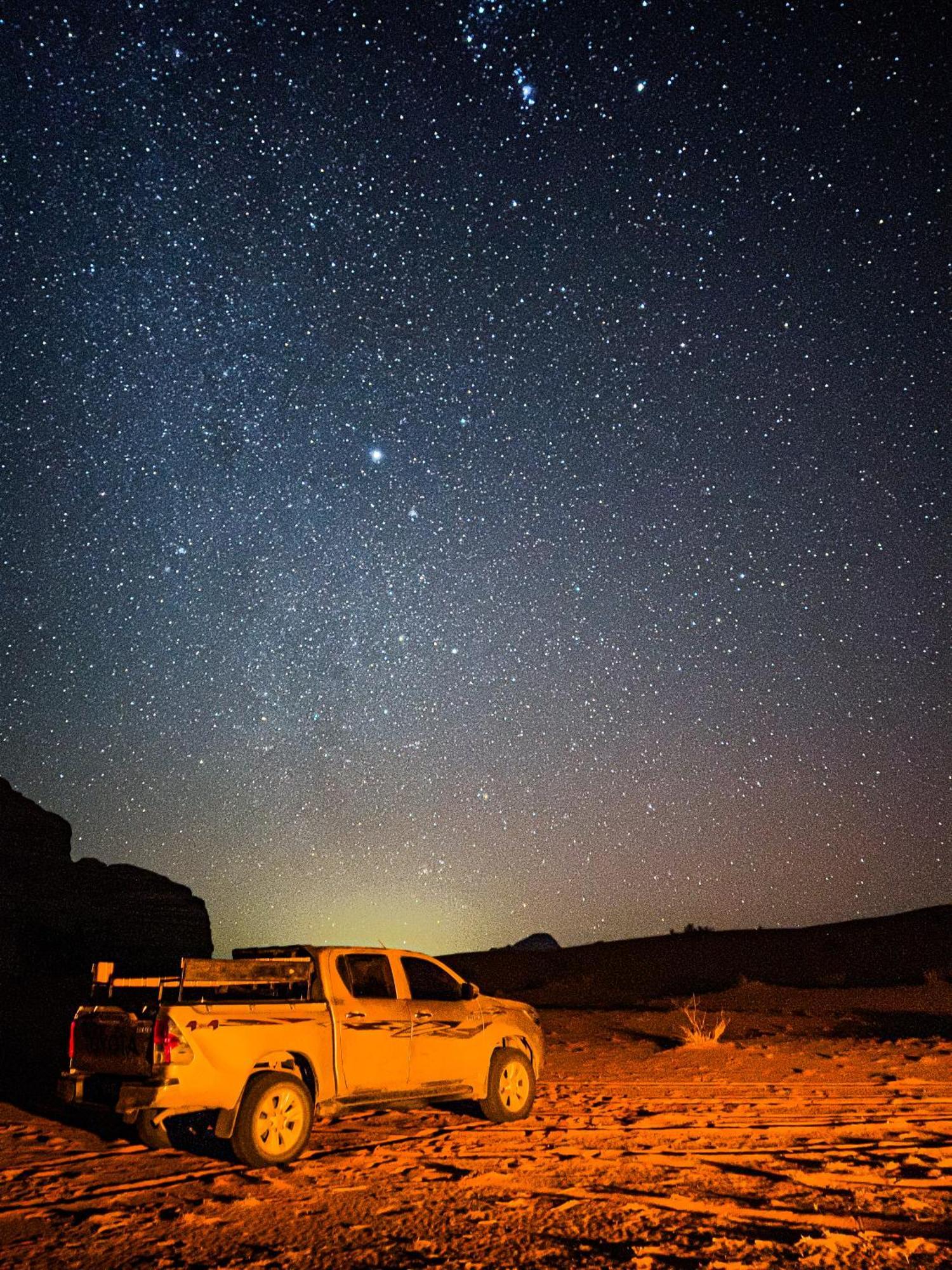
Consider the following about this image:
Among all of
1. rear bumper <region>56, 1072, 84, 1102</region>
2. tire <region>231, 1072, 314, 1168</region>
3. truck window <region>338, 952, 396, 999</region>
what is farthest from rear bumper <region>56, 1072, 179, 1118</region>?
truck window <region>338, 952, 396, 999</region>

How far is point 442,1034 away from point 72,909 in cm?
3078

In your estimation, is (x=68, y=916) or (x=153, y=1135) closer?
(x=153, y=1135)

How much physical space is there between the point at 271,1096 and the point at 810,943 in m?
36.7

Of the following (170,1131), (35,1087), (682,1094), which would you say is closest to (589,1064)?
(682,1094)

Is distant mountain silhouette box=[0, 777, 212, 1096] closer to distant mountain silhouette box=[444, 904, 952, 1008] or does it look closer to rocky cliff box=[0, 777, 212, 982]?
rocky cliff box=[0, 777, 212, 982]

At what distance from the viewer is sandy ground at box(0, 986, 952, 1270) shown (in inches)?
218

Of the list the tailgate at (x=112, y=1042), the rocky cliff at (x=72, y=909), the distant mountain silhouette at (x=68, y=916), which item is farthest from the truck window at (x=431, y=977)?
the rocky cliff at (x=72, y=909)

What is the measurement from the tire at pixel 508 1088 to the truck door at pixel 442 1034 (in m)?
0.17

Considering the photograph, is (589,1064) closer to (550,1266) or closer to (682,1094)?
(682,1094)

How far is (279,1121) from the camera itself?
8.04 metres

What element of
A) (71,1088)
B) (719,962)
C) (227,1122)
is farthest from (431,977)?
(719,962)

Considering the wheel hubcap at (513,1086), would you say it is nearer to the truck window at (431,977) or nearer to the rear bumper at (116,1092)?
the truck window at (431,977)

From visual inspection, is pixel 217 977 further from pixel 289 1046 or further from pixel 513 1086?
pixel 513 1086

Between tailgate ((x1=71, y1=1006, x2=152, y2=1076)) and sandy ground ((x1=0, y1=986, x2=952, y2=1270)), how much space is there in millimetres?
784
